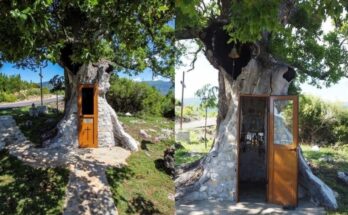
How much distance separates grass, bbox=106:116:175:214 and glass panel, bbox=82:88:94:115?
25 cm

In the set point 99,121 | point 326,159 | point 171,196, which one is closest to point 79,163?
point 99,121

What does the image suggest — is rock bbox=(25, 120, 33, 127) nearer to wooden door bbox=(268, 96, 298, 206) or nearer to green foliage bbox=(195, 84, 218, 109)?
green foliage bbox=(195, 84, 218, 109)

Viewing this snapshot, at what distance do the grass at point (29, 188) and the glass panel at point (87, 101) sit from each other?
0.41 metres

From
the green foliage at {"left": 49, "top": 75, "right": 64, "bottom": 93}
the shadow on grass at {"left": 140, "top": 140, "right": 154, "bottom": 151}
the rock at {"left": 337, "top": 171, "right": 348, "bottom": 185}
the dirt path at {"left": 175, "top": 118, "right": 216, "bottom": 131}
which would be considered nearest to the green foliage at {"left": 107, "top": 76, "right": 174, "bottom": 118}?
the dirt path at {"left": 175, "top": 118, "right": 216, "bottom": 131}

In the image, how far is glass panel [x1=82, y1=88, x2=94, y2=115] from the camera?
3.02 metres

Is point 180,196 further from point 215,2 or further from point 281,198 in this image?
point 215,2

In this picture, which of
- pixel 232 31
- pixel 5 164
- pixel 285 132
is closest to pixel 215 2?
pixel 232 31

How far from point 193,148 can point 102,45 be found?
0.95 meters

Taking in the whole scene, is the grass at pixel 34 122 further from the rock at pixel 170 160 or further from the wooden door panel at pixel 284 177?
the wooden door panel at pixel 284 177

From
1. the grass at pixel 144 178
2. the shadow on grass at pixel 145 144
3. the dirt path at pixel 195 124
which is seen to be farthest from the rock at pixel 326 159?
the shadow on grass at pixel 145 144

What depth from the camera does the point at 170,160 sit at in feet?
9.02

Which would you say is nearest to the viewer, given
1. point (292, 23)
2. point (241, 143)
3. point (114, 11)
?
point (292, 23)

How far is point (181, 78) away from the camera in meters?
2.67

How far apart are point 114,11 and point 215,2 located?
77 centimetres
